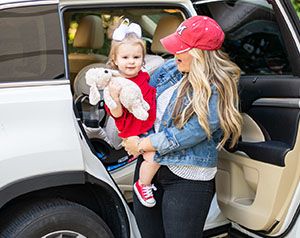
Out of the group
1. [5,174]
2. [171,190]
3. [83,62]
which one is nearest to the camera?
[5,174]

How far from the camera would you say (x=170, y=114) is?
114 inches

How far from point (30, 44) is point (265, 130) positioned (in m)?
1.39

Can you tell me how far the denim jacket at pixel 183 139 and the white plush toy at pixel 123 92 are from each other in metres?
0.13

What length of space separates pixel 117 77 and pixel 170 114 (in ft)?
1.08

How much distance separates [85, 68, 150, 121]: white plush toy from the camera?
285 cm

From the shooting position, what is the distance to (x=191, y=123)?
2.82 m

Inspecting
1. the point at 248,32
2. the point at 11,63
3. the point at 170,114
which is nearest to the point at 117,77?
the point at 170,114

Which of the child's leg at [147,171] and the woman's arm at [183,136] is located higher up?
the woman's arm at [183,136]

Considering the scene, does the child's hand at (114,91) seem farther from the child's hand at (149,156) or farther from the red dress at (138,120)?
the child's hand at (149,156)

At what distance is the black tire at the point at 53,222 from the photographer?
2.93 m

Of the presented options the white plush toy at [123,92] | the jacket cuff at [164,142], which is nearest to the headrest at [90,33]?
the white plush toy at [123,92]

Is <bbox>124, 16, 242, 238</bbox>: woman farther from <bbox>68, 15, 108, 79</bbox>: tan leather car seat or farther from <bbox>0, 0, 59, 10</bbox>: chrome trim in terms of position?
<bbox>68, 15, 108, 79</bbox>: tan leather car seat

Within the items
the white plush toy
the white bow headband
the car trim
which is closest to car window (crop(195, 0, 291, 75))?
the car trim

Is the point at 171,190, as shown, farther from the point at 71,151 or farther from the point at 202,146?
the point at 71,151
